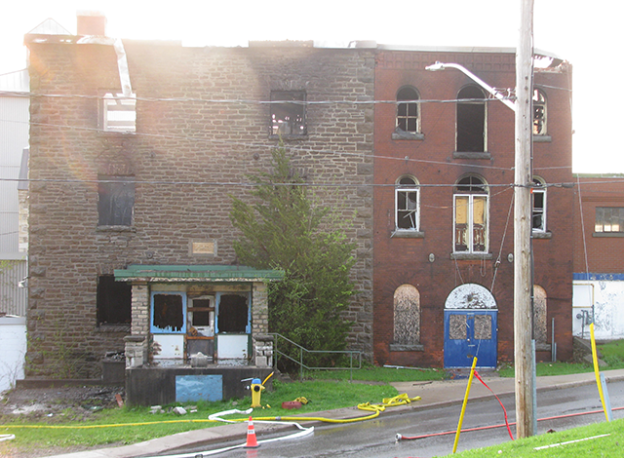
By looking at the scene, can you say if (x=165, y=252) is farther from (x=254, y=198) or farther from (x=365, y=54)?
(x=365, y=54)

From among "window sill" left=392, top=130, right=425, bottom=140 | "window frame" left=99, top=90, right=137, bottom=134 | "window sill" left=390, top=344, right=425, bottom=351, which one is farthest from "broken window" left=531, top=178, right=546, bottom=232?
"window frame" left=99, top=90, right=137, bottom=134

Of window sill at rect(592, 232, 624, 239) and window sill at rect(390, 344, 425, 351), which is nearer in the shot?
window sill at rect(390, 344, 425, 351)

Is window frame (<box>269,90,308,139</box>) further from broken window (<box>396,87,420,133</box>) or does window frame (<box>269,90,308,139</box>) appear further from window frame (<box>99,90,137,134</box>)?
window frame (<box>99,90,137,134</box>)

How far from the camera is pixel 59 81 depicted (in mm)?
20203

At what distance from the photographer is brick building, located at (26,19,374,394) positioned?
2009 cm

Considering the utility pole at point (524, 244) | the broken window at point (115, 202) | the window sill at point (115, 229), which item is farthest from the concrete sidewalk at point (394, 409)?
the broken window at point (115, 202)

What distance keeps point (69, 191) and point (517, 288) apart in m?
14.7

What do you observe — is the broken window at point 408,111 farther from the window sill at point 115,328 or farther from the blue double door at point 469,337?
the window sill at point 115,328

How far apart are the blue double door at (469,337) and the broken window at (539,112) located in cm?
649

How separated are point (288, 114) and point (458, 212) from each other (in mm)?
6629

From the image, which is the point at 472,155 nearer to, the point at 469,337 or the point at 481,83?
the point at 469,337

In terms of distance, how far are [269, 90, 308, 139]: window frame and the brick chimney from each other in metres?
6.02

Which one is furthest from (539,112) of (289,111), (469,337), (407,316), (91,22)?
(91,22)

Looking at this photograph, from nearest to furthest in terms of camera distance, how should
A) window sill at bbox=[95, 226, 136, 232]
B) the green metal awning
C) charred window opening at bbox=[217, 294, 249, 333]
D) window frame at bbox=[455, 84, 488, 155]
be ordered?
the green metal awning, charred window opening at bbox=[217, 294, 249, 333], window sill at bbox=[95, 226, 136, 232], window frame at bbox=[455, 84, 488, 155]
